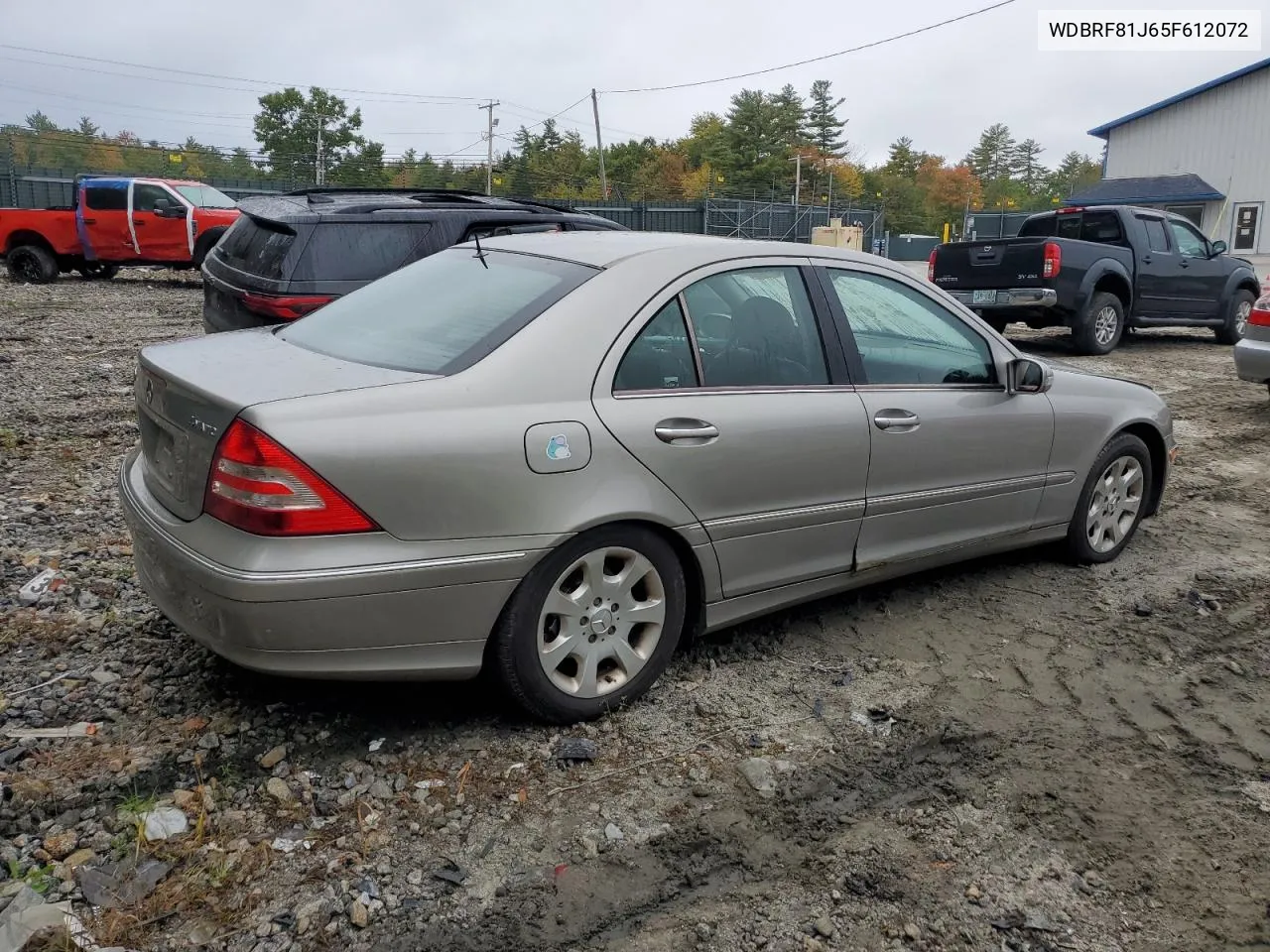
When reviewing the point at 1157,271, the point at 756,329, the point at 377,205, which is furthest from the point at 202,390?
the point at 1157,271

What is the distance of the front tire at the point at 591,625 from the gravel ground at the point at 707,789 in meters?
0.14

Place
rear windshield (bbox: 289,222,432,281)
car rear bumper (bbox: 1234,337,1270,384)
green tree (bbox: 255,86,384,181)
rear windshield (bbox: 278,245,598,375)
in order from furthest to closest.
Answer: green tree (bbox: 255,86,384,181)
car rear bumper (bbox: 1234,337,1270,384)
rear windshield (bbox: 289,222,432,281)
rear windshield (bbox: 278,245,598,375)

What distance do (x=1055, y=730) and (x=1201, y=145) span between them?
129 feet

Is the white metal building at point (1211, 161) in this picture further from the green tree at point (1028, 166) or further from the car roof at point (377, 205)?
the green tree at point (1028, 166)

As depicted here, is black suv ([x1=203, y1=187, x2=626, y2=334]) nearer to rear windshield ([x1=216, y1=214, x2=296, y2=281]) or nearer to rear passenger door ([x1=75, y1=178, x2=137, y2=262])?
rear windshield ([x1=216, y1=214, x2=296, y2=281])

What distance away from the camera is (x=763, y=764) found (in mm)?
3180

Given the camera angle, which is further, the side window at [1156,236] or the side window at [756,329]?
the side window at [1156,236]

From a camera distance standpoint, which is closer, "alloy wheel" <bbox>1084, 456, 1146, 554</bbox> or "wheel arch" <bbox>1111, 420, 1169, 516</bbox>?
"alloy wheel" <bbox>1084, 456, 1146, 554</bbox>

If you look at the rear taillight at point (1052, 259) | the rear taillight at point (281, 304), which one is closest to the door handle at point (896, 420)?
the rear taillight at point (281, 304)

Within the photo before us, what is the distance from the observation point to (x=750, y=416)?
139 inches

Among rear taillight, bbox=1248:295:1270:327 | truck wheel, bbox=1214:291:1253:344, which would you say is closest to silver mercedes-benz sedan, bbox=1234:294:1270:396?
rear taillight, bbox=1248:295:1270:327

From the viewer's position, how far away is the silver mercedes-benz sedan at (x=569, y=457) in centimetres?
283

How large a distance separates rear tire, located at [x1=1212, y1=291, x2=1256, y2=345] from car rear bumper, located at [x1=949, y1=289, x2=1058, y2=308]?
3568mm

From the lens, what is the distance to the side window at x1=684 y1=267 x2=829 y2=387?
357cm
